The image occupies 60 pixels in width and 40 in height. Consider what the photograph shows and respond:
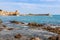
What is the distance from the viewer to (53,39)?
26.6 meters

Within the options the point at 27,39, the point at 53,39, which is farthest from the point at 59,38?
the point at 27,39

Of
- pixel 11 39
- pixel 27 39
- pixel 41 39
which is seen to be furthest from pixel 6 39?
pixel 41 39

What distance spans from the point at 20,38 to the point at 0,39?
298 cm

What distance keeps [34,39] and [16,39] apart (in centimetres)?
285

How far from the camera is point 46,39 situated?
27.8 meters

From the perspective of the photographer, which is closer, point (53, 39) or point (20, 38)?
point (53, 39)

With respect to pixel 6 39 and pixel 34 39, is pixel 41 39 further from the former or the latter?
pixel 6 39

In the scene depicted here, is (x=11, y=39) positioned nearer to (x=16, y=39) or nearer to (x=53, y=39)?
(x=16, y=39)

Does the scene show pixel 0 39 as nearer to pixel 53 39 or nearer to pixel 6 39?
pixel 6 39

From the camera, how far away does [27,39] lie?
1088 inches

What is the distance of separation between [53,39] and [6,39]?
648cm

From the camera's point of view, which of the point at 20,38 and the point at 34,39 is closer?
the point at 34,39

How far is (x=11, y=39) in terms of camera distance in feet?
90.5

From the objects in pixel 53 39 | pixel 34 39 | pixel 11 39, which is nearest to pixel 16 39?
pixel 11 39
